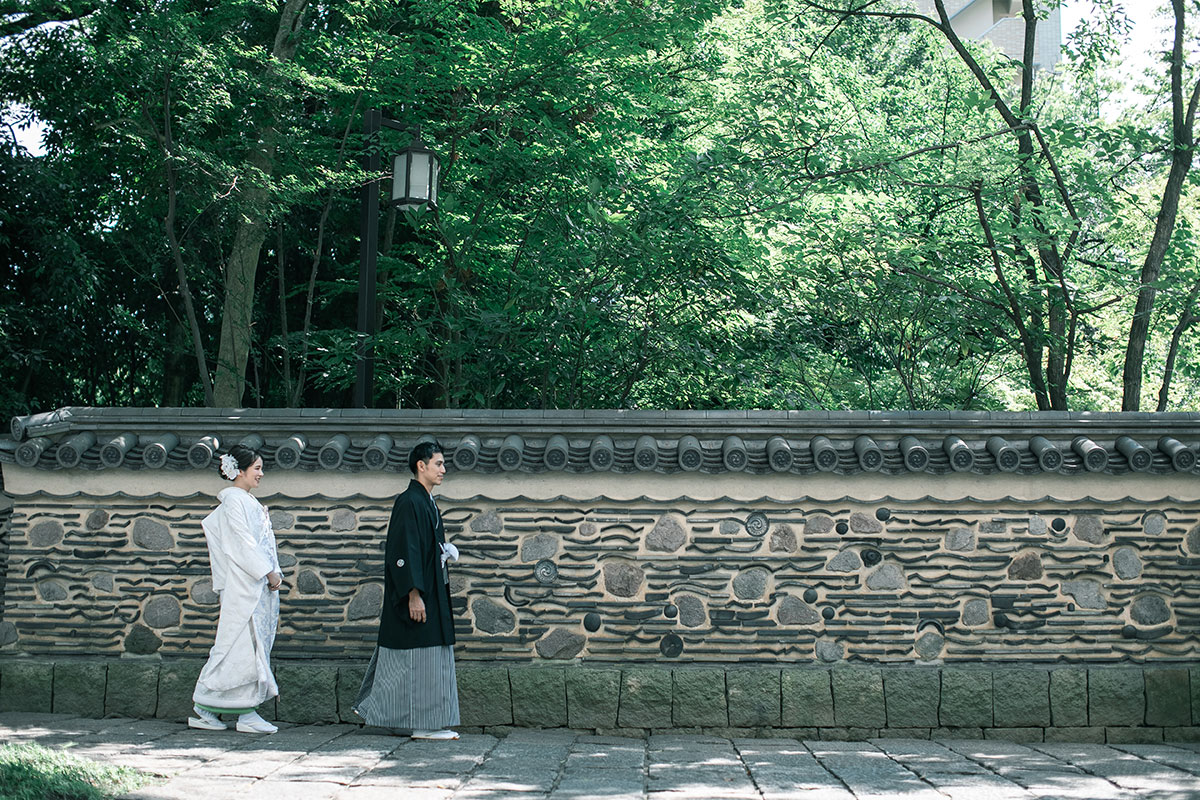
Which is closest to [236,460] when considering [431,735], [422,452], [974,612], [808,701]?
[422,452]

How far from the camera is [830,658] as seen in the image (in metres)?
6.36

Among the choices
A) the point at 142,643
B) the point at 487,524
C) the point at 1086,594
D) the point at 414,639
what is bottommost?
the point at 142,643

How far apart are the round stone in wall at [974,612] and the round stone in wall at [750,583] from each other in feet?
4.33

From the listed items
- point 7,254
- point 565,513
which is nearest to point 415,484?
point 565,513

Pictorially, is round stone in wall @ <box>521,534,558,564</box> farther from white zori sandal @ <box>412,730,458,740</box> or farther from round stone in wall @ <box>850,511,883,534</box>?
round stone in wall @ <box>850,511,883,534</box>

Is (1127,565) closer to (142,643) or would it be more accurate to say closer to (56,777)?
(56,777)

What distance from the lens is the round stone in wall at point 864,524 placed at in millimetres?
6438

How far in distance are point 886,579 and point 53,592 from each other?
559 cm

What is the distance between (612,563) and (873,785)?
2.21 metres

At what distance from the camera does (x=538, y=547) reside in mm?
6453

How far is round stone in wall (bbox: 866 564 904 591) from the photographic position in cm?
641

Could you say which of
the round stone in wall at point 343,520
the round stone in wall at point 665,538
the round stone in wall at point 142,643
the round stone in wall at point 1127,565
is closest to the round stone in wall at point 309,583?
the round stone in wall at point 343,520

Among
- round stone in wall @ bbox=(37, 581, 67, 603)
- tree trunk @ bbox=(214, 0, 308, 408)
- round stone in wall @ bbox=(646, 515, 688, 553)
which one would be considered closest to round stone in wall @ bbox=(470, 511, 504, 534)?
round stone in wall @ bbox=(646, 515, 688, 553)

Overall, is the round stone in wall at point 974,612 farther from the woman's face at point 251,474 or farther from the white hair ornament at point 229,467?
the white hair ornament at point 229,467
